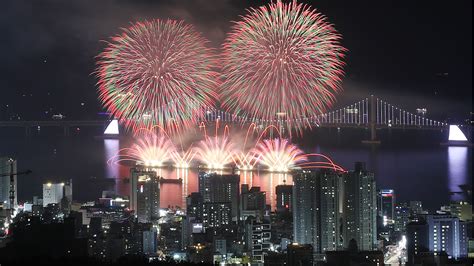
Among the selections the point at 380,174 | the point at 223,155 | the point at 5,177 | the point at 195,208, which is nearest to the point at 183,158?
the point at 223,155

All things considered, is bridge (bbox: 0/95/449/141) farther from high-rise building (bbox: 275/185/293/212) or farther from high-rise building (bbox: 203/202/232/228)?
high-rise building (bbox: 203/202/232/228)

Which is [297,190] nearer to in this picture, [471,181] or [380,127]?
[471,181]

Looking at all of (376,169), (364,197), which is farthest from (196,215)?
(376,169)

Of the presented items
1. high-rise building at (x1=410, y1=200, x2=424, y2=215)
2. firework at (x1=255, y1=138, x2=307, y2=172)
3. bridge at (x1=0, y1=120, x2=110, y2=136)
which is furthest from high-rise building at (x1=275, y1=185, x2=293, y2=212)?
bridge at (x1=0, y1=120, x2=110, y2=136)

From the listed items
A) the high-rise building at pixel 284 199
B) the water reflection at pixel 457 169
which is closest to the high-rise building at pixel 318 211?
the high-rise building at pixel 284 199

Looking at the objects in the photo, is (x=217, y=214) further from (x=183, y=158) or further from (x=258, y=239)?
(x=183, y=158)

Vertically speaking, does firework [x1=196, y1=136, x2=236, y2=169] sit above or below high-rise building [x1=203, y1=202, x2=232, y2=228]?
above
